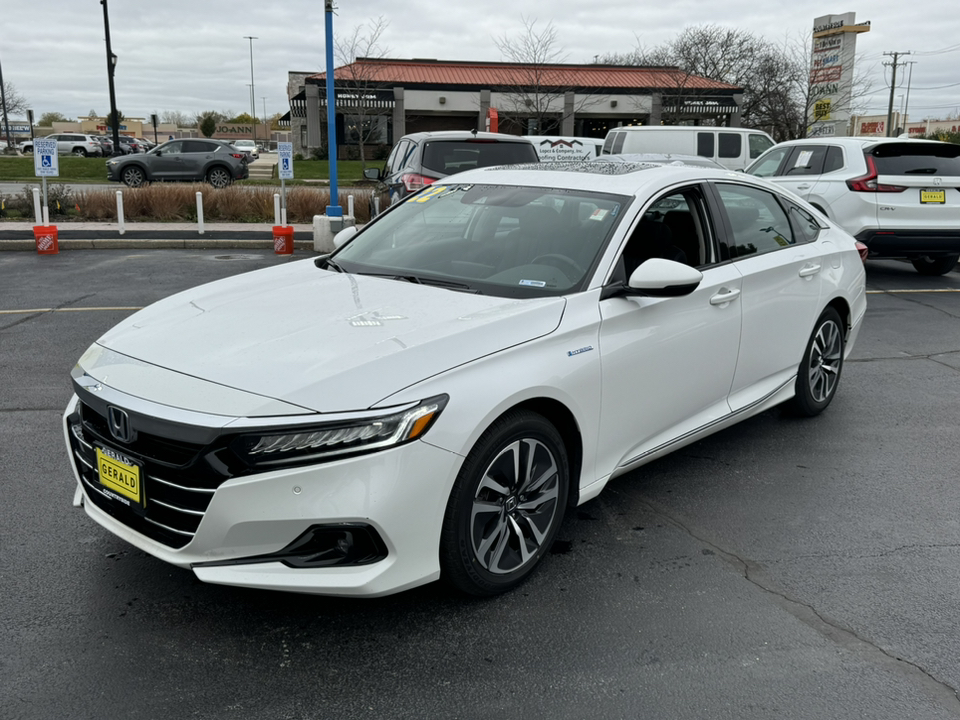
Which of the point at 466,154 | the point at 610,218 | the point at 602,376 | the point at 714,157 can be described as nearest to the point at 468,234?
the point at 610,218

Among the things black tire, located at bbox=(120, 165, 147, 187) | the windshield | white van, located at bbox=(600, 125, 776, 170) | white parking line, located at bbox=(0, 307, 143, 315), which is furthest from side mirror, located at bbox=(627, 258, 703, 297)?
black tire, located at bbox=(120, 165, 147, 187)

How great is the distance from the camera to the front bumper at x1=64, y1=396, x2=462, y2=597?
110 inches

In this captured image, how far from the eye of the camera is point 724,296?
14.4 ft

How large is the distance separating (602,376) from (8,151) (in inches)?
2643

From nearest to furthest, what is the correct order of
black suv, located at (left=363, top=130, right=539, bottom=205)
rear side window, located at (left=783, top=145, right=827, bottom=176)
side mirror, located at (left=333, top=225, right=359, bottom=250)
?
1. side mirror, located at (left=333, top=225, right=359, bottom=250)
2. rear side window, located at (left=783, top=145, right=827, bottom=176)
3. black suv, located at (left=363, top=130, right=539, bottom=205)

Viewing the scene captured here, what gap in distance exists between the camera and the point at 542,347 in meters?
3.39

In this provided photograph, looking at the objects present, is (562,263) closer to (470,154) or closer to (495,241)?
(495,241)

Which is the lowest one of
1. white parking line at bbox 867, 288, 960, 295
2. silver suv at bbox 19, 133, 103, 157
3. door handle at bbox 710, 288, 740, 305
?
white parking line at bbox 867, 288, 960, 295

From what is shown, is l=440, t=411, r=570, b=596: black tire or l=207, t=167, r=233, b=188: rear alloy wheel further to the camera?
l=207, t=167, r=233, b=188: rear alloy wheel

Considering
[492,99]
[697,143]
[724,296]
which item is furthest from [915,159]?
[492,99]

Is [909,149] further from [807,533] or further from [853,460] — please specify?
[807,533]

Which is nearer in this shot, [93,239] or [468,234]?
[468,234]

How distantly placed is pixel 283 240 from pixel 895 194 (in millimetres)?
9132

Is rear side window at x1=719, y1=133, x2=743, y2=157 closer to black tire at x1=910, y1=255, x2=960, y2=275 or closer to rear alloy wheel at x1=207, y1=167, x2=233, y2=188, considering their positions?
black tire at x1=910, y1=255, x2=960, y2=275
